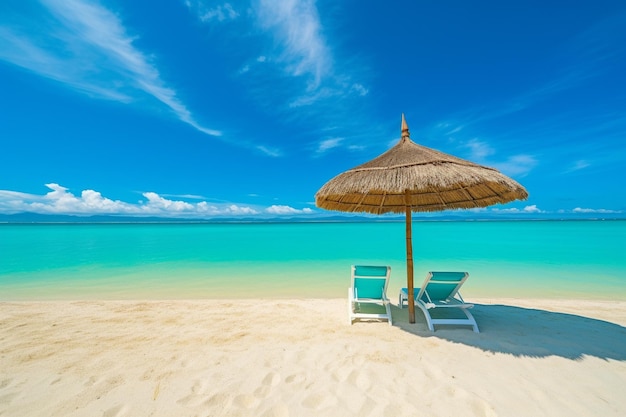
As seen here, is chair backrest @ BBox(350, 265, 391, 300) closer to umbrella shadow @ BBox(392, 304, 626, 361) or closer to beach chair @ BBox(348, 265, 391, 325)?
beach chair @ BBox(348, 265, 391, 325)

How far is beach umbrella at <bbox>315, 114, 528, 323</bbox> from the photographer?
2.98m

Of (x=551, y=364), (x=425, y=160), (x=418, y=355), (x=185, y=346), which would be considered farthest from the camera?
(x=425, y=160)

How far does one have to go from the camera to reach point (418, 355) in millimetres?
2711

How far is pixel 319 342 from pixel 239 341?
0.88m

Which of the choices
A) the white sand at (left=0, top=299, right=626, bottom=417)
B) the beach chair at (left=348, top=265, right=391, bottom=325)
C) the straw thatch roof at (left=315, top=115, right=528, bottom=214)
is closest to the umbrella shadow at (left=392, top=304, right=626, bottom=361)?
the white sand at (left=0, top=299, right=626, bottom=417)

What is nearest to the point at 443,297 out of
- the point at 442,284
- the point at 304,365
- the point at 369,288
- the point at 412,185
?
the point at 442,284

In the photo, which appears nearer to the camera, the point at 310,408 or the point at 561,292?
the point at 310,408

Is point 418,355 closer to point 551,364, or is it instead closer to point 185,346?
point 551,364

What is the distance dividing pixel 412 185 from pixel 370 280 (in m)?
1.44

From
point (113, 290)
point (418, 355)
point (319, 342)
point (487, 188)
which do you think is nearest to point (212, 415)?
point (319, 342)

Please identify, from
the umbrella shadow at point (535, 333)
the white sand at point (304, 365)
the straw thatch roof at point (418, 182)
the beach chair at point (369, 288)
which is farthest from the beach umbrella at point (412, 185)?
the white sand at point (304, 365)

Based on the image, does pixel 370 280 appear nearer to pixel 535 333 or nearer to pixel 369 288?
pixel 369 288

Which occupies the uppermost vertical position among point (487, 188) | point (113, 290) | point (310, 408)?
point (487, 188)

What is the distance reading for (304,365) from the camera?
2.53 meters
